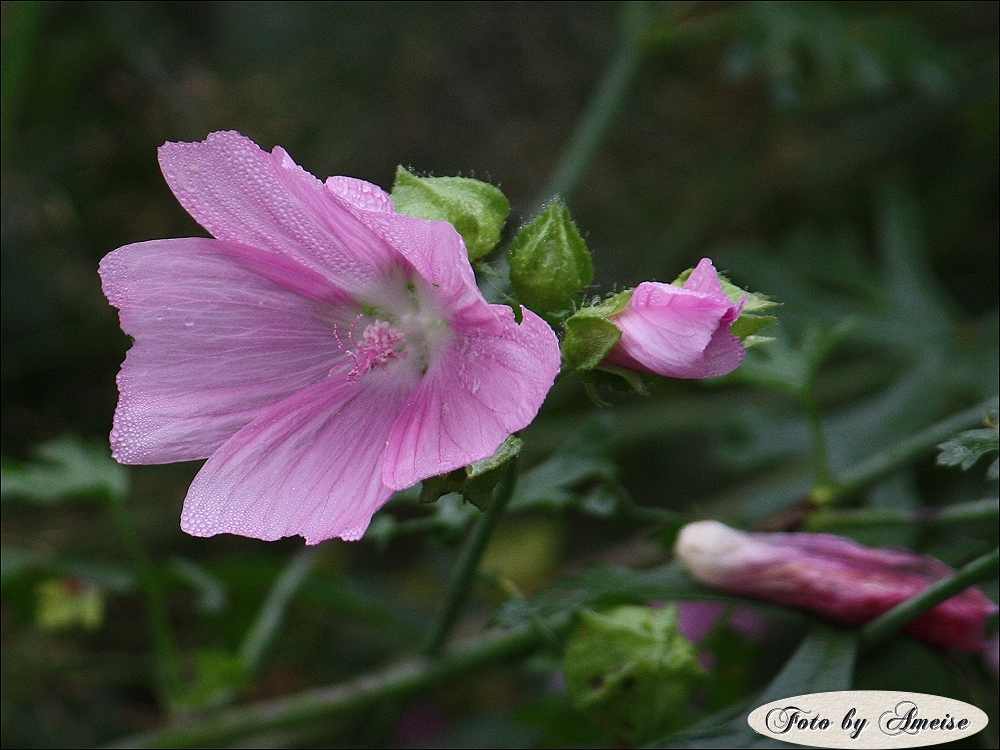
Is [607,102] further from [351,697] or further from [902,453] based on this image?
[351,697]

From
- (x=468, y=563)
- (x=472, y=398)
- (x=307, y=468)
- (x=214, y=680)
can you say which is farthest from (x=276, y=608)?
(x=472, y=398)

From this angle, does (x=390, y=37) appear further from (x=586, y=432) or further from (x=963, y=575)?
(x=963, y=575)

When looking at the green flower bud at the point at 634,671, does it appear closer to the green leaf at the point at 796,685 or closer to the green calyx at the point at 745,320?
the green leaf at the point at 796,685

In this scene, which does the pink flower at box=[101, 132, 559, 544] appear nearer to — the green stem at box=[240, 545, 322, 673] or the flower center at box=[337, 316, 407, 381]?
the flower center at box=[337, 316, 407, 381]

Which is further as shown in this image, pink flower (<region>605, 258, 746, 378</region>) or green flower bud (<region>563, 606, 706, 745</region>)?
green flower bud (<region>563, 606, 706, 745</region>)

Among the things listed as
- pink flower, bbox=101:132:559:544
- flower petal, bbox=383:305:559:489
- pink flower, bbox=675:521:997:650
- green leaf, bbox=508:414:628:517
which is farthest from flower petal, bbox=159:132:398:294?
pink flower, bbox=675:521:997:650

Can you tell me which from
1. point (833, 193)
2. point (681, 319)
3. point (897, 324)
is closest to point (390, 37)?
point (833, 193)
